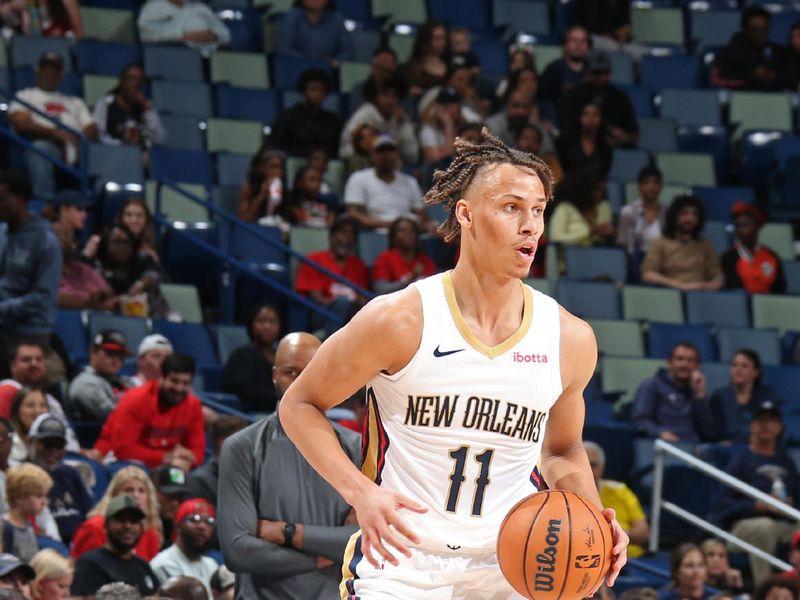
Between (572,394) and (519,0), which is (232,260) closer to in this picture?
(519,0)

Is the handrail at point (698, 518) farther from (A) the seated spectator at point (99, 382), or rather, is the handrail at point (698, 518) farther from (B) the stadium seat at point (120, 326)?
(B) the stadium seat at point (120, 326)

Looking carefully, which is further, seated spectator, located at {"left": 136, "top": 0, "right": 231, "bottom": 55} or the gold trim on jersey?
seated spectator, located at {"left": 136, "top": 0, "right": 231, "bottom": 55}

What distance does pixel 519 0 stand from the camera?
54.3 ft

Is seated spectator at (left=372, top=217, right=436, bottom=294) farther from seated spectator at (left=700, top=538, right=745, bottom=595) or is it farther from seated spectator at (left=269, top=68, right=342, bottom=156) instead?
seated spectator at (left=700, top=538, right=745, bottom=595)

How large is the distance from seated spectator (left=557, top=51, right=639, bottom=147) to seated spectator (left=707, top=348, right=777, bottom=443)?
10.8 feet

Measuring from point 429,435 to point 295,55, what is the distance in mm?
10687

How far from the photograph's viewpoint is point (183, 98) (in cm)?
1385

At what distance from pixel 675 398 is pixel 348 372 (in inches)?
295

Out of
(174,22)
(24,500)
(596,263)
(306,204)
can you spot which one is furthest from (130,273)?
(596,263)

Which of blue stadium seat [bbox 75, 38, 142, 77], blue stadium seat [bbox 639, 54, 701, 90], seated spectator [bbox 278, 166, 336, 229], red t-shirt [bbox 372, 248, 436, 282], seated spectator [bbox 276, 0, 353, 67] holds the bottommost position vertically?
red t-shirt [bbox 372, 248, 436, 282]

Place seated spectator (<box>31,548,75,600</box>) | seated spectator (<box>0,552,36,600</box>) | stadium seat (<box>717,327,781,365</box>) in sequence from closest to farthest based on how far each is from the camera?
seated spectator (<box>0,552,36,600</box>) → seated spectator (<box>31,548,75,600</box>) → stadium seat (<box>717,327,781,365</box>)

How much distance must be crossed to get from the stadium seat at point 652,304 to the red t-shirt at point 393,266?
1.76 metres

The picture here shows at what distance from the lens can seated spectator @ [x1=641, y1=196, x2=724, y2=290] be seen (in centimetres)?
1333

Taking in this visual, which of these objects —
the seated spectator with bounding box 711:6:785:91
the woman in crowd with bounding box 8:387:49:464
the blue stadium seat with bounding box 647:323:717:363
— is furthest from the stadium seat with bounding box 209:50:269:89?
the woman in crowd with bounding box 8:387:49:464
